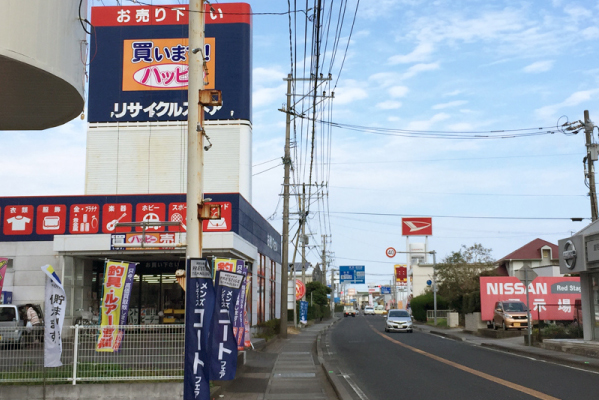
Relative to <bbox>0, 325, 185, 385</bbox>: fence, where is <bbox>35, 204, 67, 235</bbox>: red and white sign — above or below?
above

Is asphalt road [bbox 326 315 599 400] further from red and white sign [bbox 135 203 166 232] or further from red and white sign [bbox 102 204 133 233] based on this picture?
red and white sign [bbox 102 204 133 233]

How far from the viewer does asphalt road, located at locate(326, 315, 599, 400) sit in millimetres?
12766

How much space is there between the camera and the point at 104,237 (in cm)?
2728

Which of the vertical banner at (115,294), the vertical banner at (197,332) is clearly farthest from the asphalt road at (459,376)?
the vertical banner at (115,294)

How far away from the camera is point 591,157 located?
93.5 feet

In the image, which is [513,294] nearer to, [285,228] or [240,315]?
[285,228]

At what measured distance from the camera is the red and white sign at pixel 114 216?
2961 cm

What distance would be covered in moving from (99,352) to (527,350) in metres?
16.7

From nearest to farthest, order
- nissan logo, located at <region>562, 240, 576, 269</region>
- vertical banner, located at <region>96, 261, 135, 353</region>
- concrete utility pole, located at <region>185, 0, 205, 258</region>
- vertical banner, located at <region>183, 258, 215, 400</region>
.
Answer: vertical banner, located at <region>183, 258, 215, 400</region> → concrete utility pole, located at <region>185, 0, 205, 258</region> → vertical banner, located at <region>96, 261, 135, 353</region> → nissan logo, located at <region>562, 240, 576, 269</region>

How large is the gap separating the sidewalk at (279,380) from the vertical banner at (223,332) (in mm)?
2580

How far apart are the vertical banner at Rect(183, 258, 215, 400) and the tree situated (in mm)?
39595

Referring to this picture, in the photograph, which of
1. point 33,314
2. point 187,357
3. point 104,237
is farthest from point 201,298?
point 104,237

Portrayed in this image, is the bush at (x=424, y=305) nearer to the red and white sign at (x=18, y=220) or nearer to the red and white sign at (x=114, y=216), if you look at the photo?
the red and white sign at (x=114, y=216)

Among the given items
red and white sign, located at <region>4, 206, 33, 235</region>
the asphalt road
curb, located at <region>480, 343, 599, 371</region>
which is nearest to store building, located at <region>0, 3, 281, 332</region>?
red and white sign, located at <region>4, 206, 33, 235</region>
